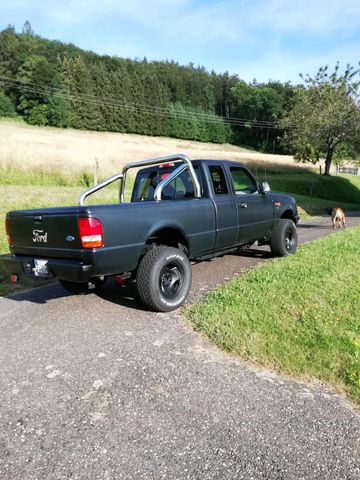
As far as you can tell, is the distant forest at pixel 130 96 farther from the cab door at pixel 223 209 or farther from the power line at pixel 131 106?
the cab door at pixel 223 209

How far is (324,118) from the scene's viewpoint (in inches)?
1219

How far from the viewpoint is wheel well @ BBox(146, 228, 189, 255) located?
5.23 meters

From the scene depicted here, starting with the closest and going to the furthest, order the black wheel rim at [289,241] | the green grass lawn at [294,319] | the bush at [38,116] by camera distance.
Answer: the green grass lawn at [294,319]
the black wheel rim at [289,241]
the bush at [38,116]

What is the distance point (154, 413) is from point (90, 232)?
1.94m

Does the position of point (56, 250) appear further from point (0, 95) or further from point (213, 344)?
point (0, 95)

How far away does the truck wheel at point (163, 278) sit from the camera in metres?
4.72

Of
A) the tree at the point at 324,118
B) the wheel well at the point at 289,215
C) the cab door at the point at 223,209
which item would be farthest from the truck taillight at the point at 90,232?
the tree at the point at 324,118

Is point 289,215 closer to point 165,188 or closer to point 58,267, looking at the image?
point 165,188

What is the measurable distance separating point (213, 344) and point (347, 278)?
2936mm

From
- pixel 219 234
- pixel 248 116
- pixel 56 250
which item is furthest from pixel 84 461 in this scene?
pixel 248 116

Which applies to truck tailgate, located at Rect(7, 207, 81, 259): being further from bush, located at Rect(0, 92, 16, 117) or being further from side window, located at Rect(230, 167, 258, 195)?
bush, located at Rect(0, 92, 16, 117)

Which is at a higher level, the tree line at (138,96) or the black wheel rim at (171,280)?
the tree line at (138,96)

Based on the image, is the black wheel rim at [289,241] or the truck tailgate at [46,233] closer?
the truck tailgate at [46,233]

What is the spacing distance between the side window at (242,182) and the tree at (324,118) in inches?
1037
